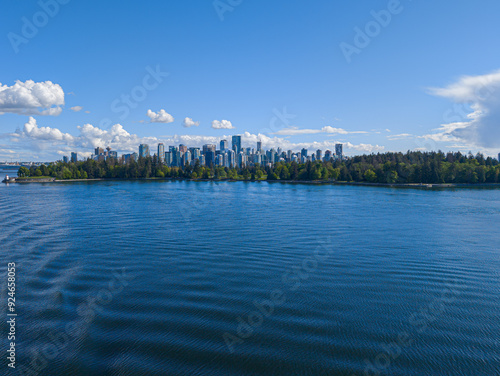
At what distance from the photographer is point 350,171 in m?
131

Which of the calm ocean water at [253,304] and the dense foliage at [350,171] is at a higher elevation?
the dense foliage at [350,171]

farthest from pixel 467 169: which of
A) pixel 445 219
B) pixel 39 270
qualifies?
pixel 39 270

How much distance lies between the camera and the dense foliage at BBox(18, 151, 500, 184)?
113 meters

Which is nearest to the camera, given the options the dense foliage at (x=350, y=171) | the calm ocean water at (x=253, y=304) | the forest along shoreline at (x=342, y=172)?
the calm ocean water at (x=253, y=304)

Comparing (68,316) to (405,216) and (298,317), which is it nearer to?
(298,317)

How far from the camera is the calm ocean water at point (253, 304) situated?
8141 millimetres

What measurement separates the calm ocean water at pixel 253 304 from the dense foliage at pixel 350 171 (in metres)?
101

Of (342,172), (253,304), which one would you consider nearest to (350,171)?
(342,172)

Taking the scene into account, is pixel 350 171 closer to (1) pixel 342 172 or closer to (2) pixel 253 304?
(1) pixel 342 172

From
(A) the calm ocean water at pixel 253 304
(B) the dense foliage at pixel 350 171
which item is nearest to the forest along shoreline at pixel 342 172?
(B) the dense foliage at pixel 350 171

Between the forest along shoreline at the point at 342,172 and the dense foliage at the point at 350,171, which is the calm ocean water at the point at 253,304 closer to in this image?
the forest along shoreline at the point at 342,172

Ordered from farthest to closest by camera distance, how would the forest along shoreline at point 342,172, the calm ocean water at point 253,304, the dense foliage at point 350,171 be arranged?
the dense foliage at point 350,171, the forest along shoreline at point 342,172, the calm ocean water at point 253,304

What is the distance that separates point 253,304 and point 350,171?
128 meters

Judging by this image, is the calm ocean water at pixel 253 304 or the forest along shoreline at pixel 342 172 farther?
the forest along shoreline at pixel 342 172
